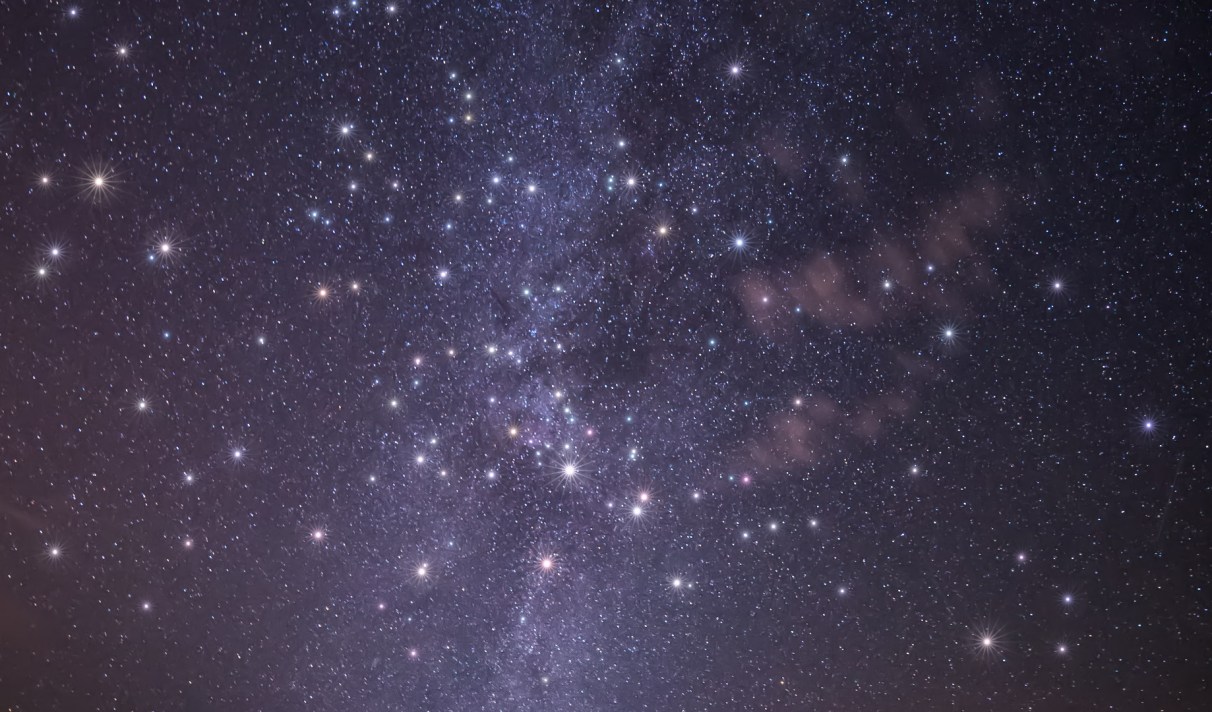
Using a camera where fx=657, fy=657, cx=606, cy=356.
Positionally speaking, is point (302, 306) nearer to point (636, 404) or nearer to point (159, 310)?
point (159, 310)

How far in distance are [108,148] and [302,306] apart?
0.37m

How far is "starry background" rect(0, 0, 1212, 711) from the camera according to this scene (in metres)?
0.98

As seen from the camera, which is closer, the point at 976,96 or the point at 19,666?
the point at 976,96

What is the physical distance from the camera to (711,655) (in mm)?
1069

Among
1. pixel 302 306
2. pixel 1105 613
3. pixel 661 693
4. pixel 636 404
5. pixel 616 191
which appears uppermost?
pixel 616 191

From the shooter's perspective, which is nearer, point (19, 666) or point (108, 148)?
point (108, 148)

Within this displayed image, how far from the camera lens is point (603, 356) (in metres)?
1.03

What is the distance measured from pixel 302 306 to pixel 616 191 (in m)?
0.52

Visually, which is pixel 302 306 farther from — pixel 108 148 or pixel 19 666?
pixel 19 666

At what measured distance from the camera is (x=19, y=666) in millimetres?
1095

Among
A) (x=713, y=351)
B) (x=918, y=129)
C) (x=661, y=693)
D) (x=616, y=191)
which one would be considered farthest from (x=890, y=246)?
(x=661, y=693)

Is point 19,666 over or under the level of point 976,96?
under

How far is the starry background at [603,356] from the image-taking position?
3.21ft

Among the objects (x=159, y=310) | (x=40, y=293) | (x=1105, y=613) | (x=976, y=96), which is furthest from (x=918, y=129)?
(x=40, y=293)
